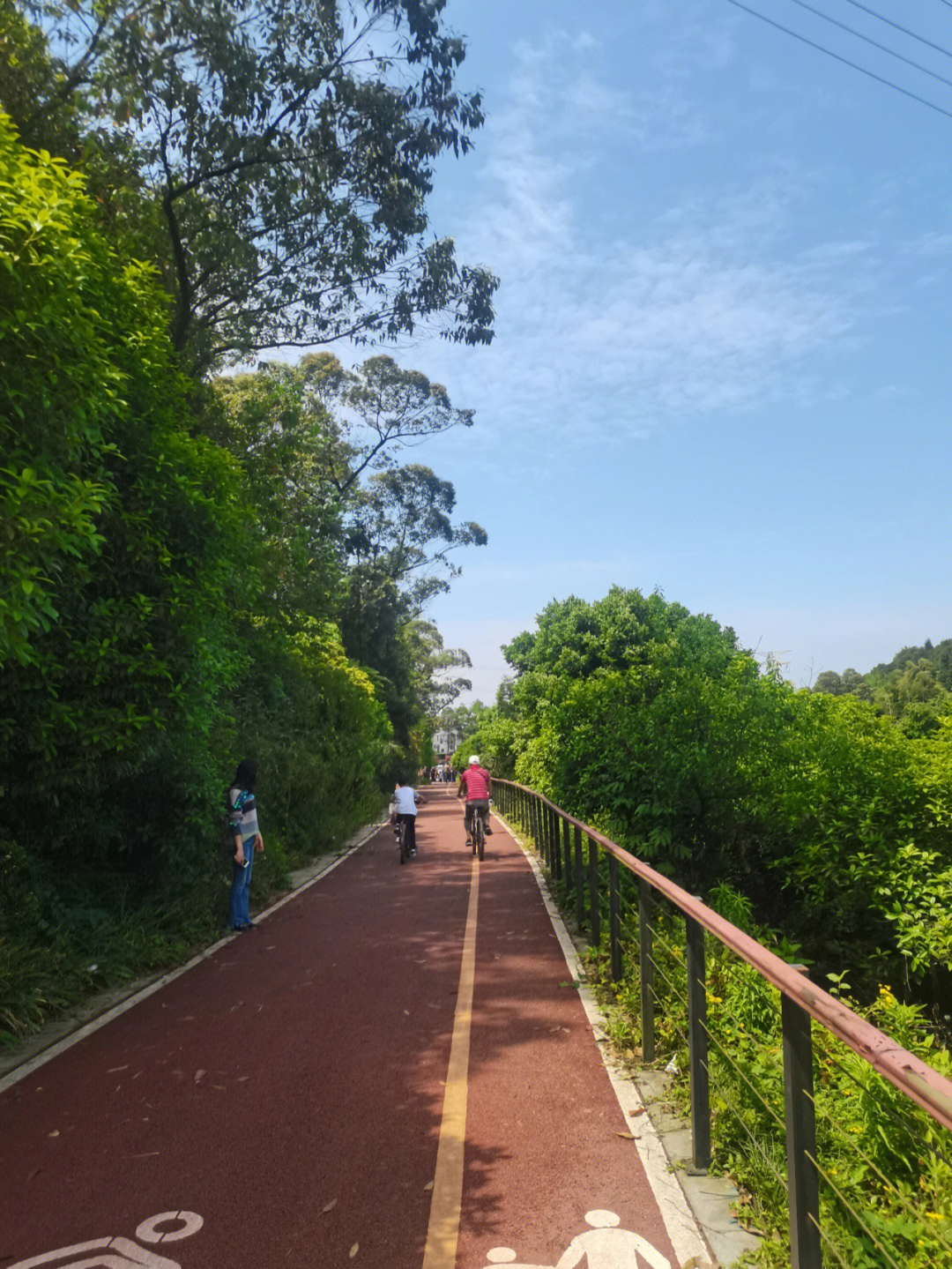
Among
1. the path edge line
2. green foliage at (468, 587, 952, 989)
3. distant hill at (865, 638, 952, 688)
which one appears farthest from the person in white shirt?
distant hill at (865, 638, 952, 688)

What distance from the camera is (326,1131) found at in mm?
4953

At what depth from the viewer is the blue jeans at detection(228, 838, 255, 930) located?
10.9 metres

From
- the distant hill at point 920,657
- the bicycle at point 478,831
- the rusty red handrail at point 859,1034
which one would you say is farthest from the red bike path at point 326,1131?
the distant hill at point 920,657

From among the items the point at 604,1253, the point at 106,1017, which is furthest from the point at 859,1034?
the point at 106,1017

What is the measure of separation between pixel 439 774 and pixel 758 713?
8402 centimetres

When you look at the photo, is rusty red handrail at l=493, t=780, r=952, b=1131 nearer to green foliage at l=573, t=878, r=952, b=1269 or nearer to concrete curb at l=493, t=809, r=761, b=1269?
green foliage at l=573, t=878, r=952, b=1269

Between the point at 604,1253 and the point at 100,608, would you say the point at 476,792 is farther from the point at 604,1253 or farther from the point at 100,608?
the point at 604,1253

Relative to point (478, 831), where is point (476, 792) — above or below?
above

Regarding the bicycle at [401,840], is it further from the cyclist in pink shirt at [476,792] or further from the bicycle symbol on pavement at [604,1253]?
the bicycle symbol on pavement at [604,1253]

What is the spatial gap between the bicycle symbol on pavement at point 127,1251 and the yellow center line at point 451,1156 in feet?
3.18

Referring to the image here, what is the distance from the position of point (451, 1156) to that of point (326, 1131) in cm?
74

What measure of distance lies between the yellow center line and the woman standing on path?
3890 millimetres

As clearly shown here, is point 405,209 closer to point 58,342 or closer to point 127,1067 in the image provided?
point 58,342

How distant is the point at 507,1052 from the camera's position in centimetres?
619
